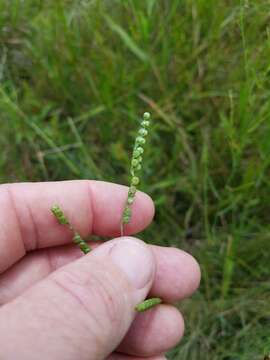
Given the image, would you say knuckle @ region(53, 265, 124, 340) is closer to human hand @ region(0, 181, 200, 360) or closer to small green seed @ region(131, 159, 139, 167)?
human hand @ region(0, 181, 200, 360)

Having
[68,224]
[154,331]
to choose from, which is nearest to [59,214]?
[68,224]

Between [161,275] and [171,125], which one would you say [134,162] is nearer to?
[161,275]

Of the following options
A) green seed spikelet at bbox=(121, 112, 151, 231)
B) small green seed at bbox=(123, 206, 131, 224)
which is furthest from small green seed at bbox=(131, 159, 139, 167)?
small green seed at bbox=(123, 206, 131, 224)

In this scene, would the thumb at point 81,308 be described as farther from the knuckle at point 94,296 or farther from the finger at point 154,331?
the finger at point 154,331

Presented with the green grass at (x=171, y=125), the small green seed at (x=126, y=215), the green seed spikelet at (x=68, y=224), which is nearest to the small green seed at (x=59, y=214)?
the green seed spikelet at (x=68, y=224)

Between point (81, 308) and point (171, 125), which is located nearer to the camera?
point (81, 308)

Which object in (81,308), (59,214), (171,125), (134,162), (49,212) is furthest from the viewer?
(171,125)
